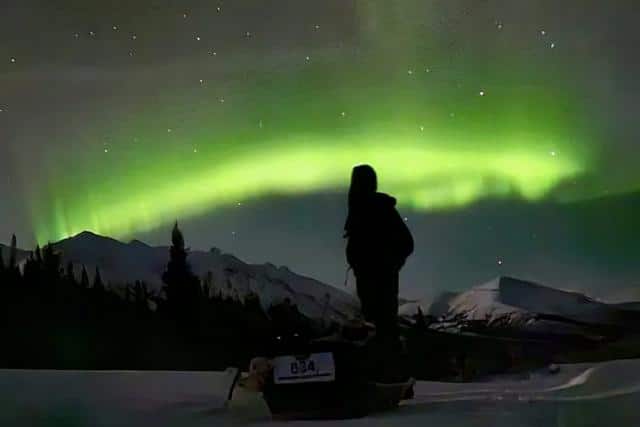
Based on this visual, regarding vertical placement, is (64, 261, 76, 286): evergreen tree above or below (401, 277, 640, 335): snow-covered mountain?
above

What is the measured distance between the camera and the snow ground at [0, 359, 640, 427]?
1.51 m

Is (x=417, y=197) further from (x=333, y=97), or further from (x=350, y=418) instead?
(x=350, y=418)

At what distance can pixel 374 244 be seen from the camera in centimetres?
156

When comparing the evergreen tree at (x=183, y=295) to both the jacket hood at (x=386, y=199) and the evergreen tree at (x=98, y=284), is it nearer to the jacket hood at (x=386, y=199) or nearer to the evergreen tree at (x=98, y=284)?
the evergreen tree at (x=98, y=284)

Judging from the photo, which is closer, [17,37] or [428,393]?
[428,393]

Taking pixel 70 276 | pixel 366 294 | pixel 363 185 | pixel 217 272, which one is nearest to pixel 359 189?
pixel 363 185

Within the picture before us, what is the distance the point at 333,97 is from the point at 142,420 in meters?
0.66

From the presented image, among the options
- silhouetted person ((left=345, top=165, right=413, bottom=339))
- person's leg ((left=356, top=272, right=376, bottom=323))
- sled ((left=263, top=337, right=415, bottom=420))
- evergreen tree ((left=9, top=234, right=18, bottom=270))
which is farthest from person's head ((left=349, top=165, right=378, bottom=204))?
evergreen tree ((left=9, top=234, right=18, bottom=270))

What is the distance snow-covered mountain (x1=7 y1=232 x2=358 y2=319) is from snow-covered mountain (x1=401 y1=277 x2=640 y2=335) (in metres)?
0.14

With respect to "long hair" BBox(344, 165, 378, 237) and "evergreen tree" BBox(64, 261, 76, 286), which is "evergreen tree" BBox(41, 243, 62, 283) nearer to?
"evergreen tree" BBox(64, 261, 76, 286)

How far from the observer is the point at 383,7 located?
62.6 inches

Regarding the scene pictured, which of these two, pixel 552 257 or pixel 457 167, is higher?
pixel 457 167

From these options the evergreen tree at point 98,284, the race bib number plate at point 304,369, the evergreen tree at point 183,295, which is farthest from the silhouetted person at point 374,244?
the evergreen tree at point 98,284

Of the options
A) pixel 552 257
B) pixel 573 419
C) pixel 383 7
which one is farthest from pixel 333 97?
pixel 573 419
